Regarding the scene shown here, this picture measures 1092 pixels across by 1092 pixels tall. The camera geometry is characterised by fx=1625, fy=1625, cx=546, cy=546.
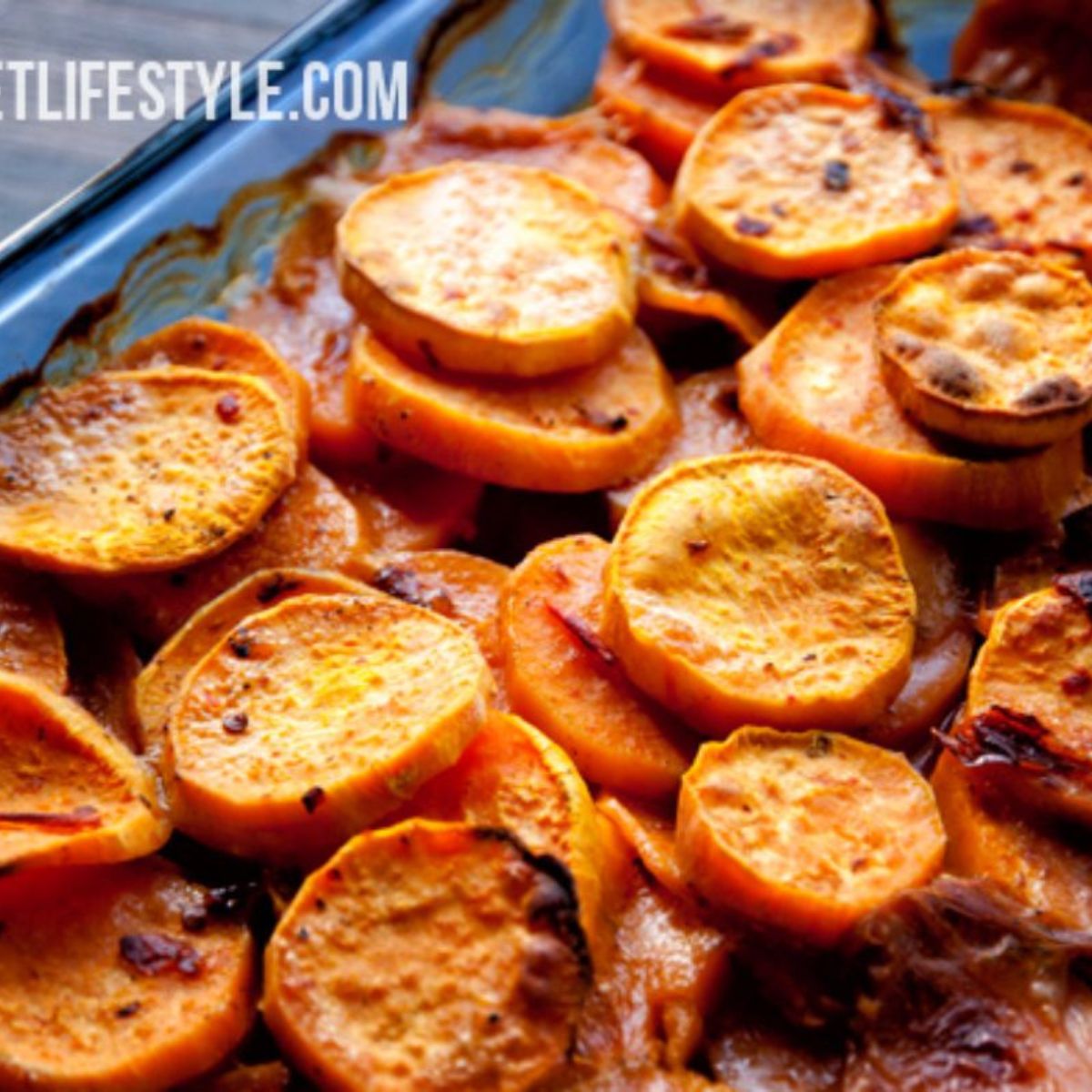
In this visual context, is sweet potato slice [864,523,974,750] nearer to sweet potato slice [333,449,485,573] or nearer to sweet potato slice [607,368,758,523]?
sweet potato slice [607,368,758,523]

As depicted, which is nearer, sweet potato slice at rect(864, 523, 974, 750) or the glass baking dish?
sweet potato slice at rect(864, 523, 974, 750)

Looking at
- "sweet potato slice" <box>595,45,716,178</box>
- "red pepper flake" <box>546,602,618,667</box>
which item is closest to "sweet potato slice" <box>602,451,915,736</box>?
"red pepper flake" <box>546,602,618,667</box>

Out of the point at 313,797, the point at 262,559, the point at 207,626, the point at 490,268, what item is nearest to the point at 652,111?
the point at 490,268

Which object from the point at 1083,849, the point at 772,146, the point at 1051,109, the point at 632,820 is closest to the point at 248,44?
the point at 772,146

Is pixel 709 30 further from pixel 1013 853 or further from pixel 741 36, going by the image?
pixel 1013 853

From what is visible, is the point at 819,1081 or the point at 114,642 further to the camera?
the point at 114,642

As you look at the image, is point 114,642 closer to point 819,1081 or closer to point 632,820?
point 632,820
